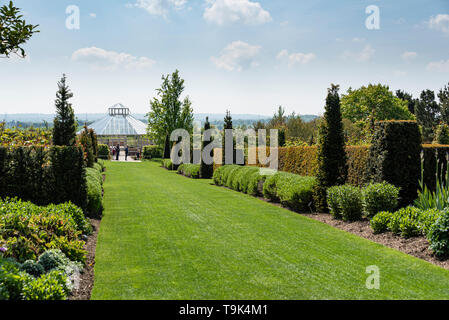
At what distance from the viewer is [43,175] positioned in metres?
9.14

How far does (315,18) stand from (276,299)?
28.7 ft

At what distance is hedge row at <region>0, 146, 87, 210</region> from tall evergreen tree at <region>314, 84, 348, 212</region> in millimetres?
6547

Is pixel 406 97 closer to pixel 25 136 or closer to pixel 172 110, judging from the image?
pixel 172 110

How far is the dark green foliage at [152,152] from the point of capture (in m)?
44.9

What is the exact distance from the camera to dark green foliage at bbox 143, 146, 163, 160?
44.9m

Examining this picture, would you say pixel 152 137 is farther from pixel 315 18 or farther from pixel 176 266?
pixel 176 266

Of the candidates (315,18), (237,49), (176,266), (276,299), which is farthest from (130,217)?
(237,49)

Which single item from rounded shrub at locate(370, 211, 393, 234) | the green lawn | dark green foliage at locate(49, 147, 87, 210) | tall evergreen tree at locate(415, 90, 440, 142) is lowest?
the green lawn

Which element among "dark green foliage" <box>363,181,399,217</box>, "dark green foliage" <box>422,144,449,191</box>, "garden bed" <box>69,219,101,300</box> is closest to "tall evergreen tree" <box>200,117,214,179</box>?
"dark green foliage" <box>422,144,449,191</box>

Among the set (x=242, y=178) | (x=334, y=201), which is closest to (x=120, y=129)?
(x=242, y=178)

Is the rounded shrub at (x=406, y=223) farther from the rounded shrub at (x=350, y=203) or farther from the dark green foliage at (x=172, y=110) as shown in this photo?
the dark green foliage at (x=172, y=110)

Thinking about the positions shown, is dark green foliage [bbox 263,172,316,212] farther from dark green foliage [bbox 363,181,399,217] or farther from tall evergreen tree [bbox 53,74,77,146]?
tall evergreen tree [bbox 53,74,77,146]

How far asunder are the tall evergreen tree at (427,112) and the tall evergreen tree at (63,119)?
3964 cm

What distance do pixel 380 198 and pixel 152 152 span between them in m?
38.7
